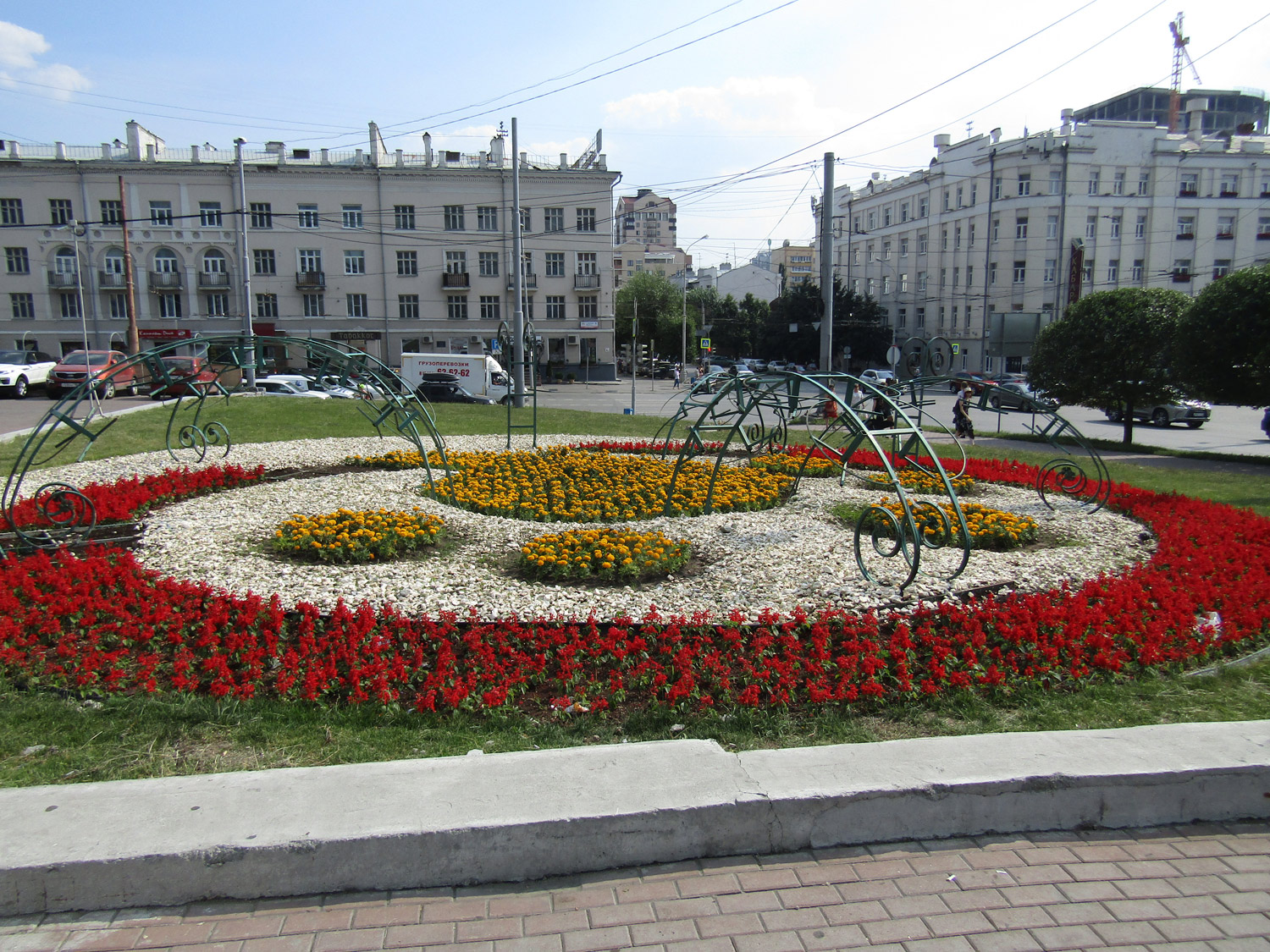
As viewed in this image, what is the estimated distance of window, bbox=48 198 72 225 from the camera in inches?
1786

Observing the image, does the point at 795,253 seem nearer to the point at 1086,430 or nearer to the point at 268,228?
the point at 268,228

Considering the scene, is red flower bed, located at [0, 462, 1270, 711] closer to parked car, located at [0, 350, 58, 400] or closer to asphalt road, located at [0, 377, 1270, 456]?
asphalt road, located at [0, 377, 1270, 456]

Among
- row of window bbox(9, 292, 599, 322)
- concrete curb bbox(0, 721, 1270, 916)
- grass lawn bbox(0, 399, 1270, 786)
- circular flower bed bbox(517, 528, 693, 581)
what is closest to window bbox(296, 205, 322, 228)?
row of window bbox(9, 292, 599, 322)

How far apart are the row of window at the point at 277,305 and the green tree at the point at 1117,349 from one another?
111 ft

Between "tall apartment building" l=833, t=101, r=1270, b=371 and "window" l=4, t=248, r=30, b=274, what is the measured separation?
175 feet

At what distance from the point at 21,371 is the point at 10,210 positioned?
2456cm

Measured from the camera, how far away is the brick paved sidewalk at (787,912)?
2865mm

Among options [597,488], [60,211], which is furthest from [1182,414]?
[60,211]

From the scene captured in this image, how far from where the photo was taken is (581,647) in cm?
546

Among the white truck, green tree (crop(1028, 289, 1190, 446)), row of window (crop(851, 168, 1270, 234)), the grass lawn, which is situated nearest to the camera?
the grass lawn

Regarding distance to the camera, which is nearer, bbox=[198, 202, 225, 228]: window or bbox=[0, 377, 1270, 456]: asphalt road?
bbox=[0, 377, 1270, 456]: asphalt road

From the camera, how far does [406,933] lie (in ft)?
9.52

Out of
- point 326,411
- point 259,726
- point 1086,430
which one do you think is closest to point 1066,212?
point 1086,430

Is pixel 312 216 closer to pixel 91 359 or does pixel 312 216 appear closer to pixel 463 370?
pixel 91 359
